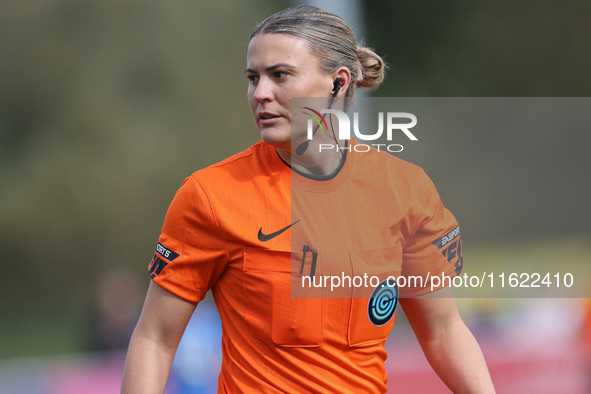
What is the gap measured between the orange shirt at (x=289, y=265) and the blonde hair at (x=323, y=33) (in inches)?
12.7

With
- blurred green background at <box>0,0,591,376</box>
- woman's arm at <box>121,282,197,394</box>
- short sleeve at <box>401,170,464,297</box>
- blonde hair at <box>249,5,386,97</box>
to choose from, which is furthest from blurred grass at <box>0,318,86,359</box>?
blonde hair at <box>249,5,386,97</box>

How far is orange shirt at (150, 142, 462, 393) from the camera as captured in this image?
2242 millimetres

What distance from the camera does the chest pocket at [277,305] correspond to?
2242 mm

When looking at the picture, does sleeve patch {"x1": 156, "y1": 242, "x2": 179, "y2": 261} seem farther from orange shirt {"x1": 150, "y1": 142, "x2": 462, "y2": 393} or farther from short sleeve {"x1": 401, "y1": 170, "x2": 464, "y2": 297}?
short sleeve {"x1": 401, "y1": 170, "x2": 464, "y2": 297}

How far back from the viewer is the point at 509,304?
20.3 ft

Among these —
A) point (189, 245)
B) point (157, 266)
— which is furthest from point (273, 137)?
point (157, 266)

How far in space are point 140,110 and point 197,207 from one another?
520 inches

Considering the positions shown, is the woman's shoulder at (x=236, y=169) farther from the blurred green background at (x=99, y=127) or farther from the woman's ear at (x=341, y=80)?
the blurred green background at (x=99, y=127)

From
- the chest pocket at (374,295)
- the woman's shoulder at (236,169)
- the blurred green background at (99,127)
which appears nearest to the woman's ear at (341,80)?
the woman's shoulder at (236,169)

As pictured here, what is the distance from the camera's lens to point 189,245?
7.38ft

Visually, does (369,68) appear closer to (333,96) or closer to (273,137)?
(333,96)

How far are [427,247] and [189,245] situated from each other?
761 mm

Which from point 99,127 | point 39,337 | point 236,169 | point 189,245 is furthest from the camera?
point 99,127

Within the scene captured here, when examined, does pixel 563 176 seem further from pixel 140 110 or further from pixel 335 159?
pixel 140 110
